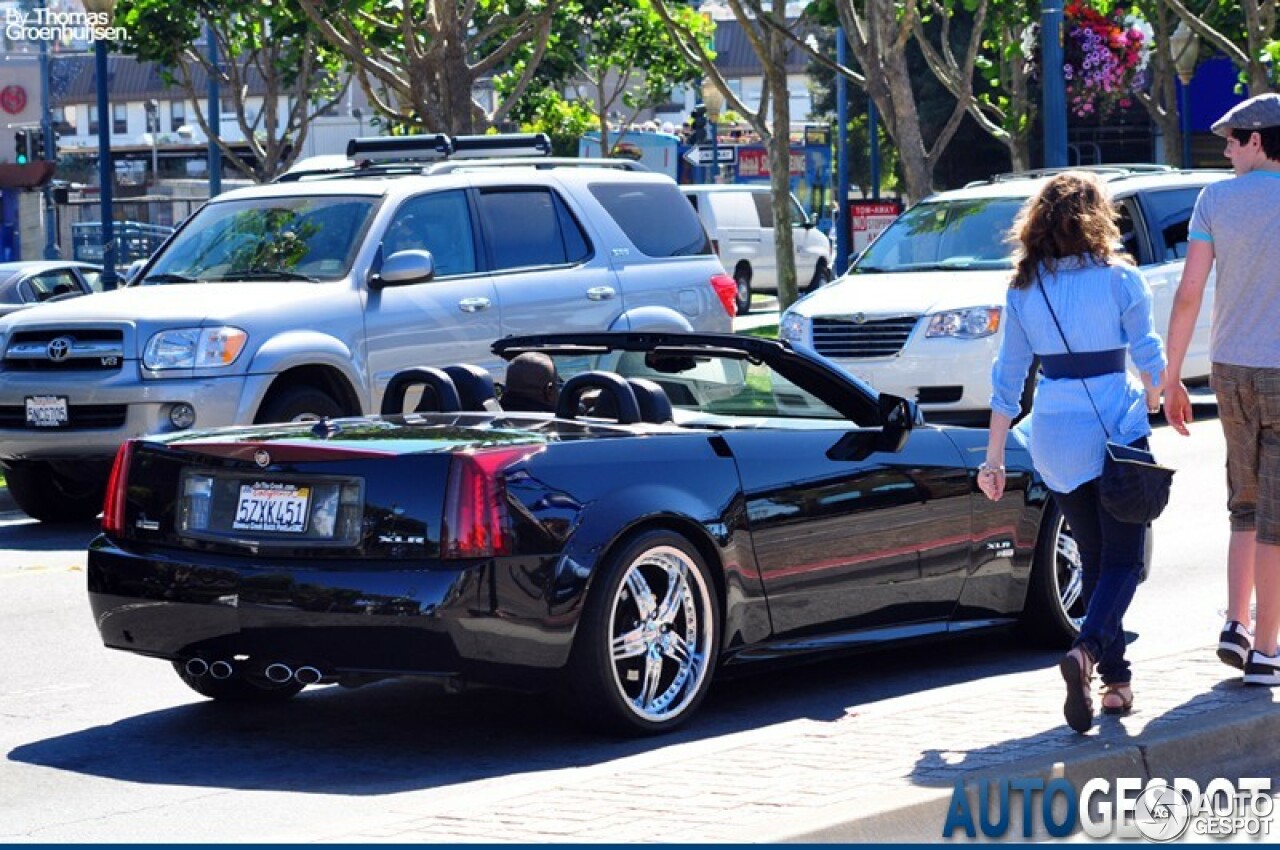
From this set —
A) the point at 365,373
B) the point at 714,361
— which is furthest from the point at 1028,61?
the point at 714,361

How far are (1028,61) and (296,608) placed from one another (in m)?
34.7

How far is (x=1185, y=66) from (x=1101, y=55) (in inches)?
203

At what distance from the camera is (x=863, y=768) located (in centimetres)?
639

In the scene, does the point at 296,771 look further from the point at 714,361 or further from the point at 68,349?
the point at 68,349

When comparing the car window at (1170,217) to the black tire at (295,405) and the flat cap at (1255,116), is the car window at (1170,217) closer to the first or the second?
the black tire at (295,405)

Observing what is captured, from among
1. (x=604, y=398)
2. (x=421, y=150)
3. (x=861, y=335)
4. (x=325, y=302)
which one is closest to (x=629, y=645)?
(x=604, y=398)

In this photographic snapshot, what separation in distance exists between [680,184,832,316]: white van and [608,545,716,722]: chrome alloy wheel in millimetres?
34749

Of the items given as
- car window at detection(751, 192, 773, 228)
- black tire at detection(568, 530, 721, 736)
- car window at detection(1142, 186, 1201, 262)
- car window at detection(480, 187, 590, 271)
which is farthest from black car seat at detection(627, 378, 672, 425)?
car window at detection(751, 192, 773, 228)

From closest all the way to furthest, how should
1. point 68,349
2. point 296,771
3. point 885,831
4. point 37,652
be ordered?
1. point 885,831
2. point 296,771
3. point 37,652
4. point 68,349

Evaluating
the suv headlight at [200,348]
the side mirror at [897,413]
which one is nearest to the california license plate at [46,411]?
the suv headlight at [200,348]

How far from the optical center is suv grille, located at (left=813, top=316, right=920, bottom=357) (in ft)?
55.4

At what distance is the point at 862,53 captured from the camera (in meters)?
25.3

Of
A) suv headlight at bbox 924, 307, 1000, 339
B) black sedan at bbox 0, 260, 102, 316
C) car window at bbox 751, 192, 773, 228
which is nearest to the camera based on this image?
suv headlight at bbox 924, 307, 1000, 339

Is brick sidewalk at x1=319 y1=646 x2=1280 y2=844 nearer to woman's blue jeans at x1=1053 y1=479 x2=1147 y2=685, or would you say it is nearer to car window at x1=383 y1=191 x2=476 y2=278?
woman's blue jeans at x1=1053 y1=479 x2=1147 y2=685
